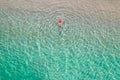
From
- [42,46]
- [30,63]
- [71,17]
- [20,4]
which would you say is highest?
[20,4]

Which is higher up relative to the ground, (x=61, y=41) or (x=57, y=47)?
(x=61, y=41)

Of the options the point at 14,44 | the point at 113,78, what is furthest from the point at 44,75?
the point at 113,78

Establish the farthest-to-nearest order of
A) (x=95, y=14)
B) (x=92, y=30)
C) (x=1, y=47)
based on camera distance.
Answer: (x=95, y=14) < (x=92, y=30) < (x=1, y=47)

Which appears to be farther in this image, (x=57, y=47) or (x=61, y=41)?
(x=61, y=41)

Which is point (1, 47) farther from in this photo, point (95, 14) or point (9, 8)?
point (95, 14)

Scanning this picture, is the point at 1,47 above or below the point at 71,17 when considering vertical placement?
below
